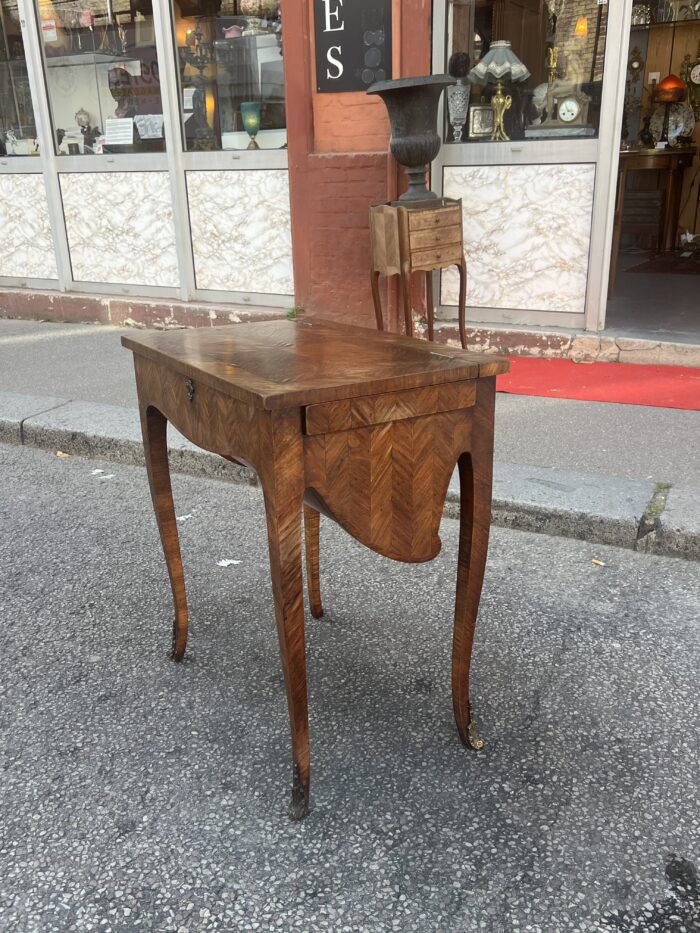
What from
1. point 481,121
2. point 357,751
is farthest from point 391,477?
point 481,121

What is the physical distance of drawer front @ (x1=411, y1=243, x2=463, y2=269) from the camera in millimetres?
4535

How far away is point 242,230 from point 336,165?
113 cm

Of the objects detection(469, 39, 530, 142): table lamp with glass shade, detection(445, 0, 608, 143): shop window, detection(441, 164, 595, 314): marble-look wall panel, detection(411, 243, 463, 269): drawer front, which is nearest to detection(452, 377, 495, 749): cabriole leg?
detection(411, 243, 463, 269): drawer front

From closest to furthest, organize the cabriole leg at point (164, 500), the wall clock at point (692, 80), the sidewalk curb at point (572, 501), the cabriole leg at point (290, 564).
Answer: the cabriole leg at point (290, 564) < the cabriole leg at point (164, 500) < the sidewalk curb at point (572, 501) < the wall clock at point (692, 80)

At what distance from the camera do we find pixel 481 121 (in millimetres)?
5176

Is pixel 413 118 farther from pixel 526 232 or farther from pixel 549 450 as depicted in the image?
pixel 549 450

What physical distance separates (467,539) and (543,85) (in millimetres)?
4125

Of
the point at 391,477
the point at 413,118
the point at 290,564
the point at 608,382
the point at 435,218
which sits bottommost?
the point at 608,382

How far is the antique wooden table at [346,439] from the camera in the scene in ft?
5.14

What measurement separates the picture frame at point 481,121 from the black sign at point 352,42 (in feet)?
1.99

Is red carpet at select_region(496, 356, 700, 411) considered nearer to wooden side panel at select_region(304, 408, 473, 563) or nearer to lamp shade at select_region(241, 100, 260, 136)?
lamp shade at select_region(241, 100, 260, 136)

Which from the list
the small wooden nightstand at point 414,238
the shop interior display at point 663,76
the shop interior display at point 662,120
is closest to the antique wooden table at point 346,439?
the small wooden nightstand at point 414,238

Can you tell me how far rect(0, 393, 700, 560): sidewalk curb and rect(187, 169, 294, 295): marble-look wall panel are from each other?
91.6 inches

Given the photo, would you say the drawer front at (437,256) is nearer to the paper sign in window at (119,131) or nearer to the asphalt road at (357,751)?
the asphalt road at (357,751)
